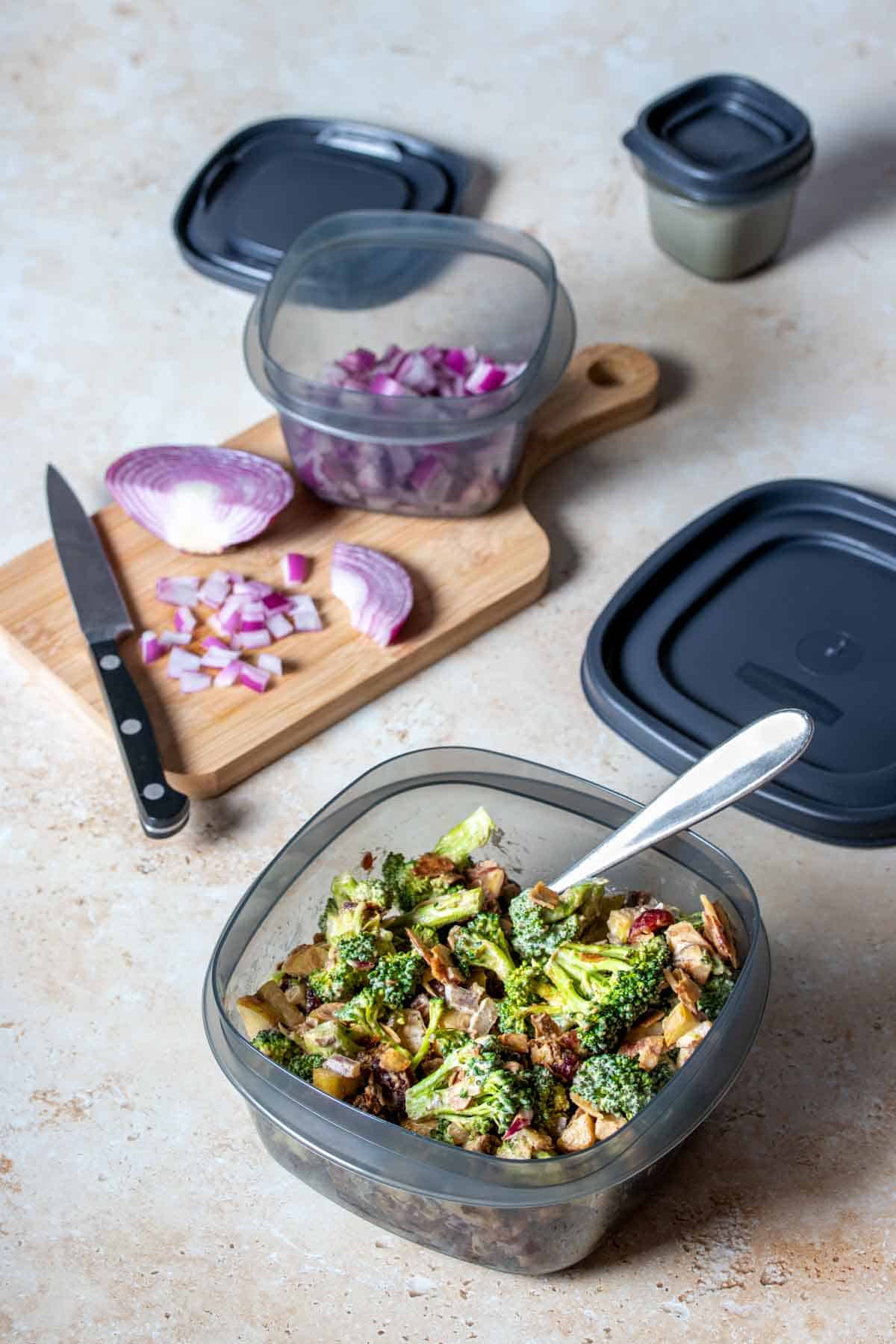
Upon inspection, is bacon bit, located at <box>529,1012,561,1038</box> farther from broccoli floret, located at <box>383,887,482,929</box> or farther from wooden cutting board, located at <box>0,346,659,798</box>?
wooden cutting board, located at <box>0,346,659,798</box>

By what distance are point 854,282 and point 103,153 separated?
1215 mm

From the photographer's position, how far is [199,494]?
173 cm

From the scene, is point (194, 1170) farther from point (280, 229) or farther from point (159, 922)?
point (280, 229)

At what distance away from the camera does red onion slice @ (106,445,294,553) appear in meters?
1.72

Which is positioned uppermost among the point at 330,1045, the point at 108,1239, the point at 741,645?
the point at 330,1045

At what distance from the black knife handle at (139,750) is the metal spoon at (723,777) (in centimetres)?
48

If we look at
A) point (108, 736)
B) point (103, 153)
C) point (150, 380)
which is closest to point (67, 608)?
point (108, 736)

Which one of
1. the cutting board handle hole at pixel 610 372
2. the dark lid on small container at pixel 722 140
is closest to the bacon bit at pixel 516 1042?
the cutting board handle hole at pixel 610 372

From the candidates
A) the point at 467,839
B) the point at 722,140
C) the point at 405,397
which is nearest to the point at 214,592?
the point at 405,397

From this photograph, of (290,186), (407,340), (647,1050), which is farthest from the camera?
(290,186)

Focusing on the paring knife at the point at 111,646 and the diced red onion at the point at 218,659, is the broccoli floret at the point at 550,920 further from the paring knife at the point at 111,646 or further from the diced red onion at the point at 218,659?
the diced red onion at the point at 218,659

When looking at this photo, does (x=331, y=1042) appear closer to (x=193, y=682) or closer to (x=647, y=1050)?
(x=647, y=1050)

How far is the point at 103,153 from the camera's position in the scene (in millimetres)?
2402

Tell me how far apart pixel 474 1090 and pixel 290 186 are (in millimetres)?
1551
